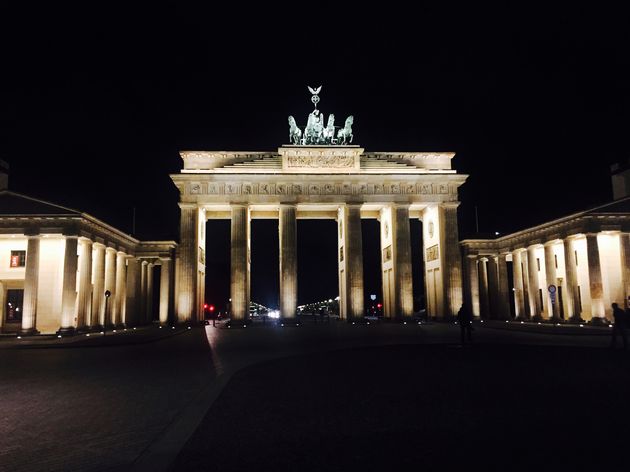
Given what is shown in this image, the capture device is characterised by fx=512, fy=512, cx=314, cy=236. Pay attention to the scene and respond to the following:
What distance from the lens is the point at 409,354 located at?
19.1 m

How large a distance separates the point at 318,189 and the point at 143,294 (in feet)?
82.4

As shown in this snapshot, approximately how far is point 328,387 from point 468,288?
52420mm

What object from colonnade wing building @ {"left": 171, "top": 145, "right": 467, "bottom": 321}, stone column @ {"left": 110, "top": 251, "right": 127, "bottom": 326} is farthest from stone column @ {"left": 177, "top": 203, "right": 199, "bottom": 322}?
stone column @ {"left": 110, "top": 251, "right": 127, "bottom": 326}

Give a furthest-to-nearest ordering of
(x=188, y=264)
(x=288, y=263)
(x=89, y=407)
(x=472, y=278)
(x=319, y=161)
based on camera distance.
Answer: (x=472, y=278), (x=319, y=161), (x=288, y=263), (x=188, y=264), (x=89, y=407)

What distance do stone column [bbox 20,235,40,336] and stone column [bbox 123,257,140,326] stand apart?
17.4m

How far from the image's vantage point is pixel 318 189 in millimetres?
52000

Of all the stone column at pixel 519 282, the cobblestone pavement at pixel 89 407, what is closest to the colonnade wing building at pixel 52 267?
the cobblestone pavement at pixel 89 407

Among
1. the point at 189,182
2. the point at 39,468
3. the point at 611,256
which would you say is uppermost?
the point at 189,182

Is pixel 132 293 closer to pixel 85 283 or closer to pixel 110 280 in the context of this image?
pixel 110 280

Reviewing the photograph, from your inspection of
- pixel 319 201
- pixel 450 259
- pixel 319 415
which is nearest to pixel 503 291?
pixel 450 259

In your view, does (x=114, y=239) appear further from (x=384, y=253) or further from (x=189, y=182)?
(x=384, y=253)

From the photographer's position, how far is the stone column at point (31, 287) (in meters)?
37.3

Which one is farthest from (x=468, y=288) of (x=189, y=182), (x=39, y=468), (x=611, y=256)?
(x=39, y=468)

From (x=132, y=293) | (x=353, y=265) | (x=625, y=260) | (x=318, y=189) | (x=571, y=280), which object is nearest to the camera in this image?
(x=625, y=260)
